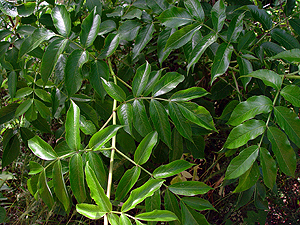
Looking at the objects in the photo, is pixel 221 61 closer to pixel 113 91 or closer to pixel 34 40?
pixel 113 91

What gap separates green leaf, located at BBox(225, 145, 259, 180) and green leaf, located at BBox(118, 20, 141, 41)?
480 millimetres

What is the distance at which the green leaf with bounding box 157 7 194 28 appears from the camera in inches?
25.8

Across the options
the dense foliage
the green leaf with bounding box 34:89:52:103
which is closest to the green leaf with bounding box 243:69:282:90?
the dense foliage

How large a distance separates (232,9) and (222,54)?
0.99 ft

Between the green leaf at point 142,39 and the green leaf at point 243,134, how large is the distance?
40 cm

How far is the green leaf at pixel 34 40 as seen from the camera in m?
0.63

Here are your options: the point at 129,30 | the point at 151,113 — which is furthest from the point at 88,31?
the point at 151,113

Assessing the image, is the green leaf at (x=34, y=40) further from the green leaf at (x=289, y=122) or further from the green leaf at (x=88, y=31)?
the green leaf at (x=289, y=122)

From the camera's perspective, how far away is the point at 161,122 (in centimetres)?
60

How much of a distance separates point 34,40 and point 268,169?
0.66 meters

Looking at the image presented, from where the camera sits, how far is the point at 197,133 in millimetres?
756

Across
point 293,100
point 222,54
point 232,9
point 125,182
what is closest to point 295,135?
point 293,100

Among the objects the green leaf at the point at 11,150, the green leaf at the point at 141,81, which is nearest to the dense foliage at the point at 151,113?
the green leaf at the point at 141,81

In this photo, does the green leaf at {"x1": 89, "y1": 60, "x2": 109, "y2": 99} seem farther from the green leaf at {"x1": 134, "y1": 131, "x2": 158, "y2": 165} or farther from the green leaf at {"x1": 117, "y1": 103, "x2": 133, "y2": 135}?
the green leaf at {"x1": 134, "y1": 131, "x2": 158, "y2": 165}
